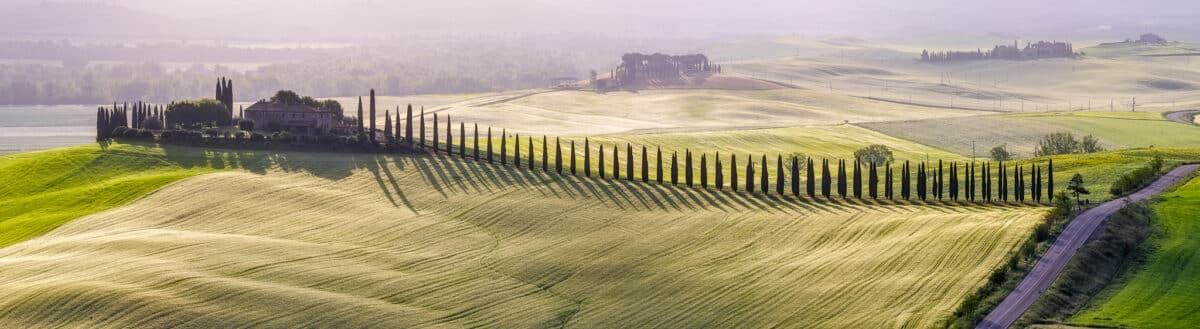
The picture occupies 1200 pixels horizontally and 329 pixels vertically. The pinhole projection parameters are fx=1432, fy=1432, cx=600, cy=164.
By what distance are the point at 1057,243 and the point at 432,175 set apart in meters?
43.4

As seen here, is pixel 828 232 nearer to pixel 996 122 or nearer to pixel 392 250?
pixel 392 250

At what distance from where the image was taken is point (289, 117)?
4488 inches

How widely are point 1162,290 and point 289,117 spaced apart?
76228 mm

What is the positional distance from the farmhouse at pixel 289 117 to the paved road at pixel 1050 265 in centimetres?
6411

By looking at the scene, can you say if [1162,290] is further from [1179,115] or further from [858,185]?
[1179,115]

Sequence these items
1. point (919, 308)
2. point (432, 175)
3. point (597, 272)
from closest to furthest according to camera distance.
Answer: point (919, 308)
point (597, 272)
point (432, 175)

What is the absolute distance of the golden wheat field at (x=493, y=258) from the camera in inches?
2194

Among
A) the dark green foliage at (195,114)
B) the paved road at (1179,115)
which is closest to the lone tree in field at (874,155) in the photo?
the dark green foliage at (195,114)

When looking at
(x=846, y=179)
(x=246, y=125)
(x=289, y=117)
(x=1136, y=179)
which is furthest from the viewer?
(x=289, y=117)

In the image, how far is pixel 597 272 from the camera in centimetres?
6431

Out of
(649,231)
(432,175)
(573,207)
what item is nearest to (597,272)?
(649,231)

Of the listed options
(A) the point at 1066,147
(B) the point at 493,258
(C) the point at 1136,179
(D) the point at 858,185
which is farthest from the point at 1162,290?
(A) the point at 1066,147

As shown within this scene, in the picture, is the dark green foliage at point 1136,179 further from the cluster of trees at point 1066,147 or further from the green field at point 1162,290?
the cluster of trees at point 1066,147

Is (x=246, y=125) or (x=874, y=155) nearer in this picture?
(x=246, y=125)
